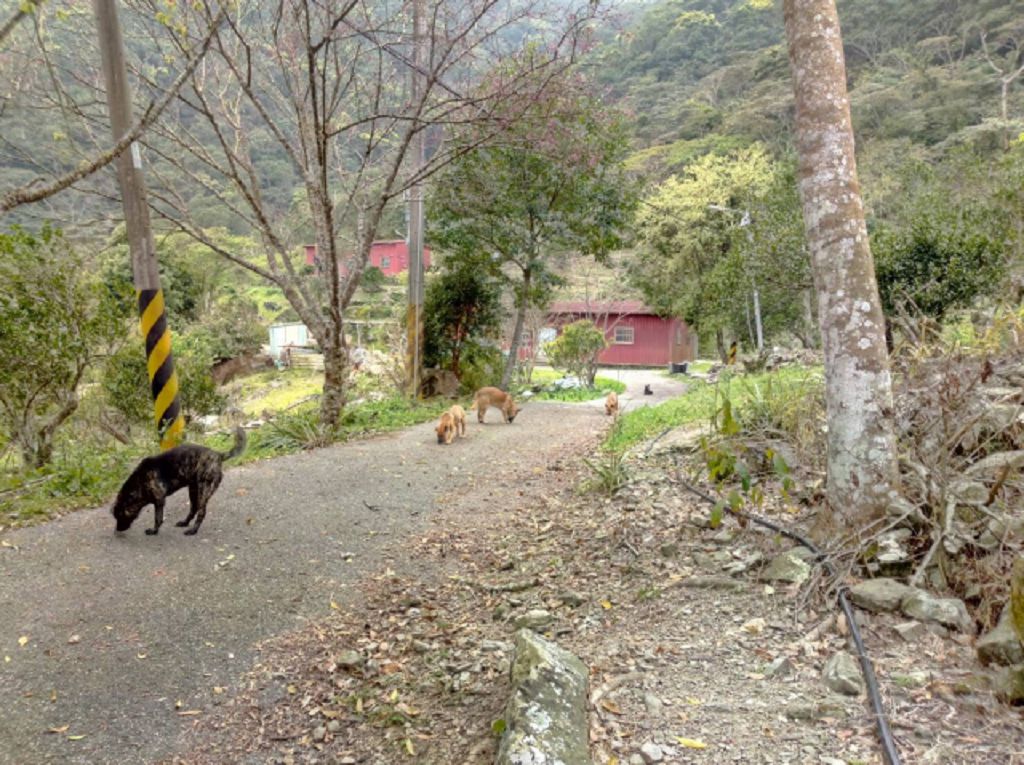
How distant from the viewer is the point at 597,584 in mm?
3863

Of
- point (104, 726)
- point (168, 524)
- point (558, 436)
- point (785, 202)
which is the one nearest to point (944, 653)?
point (104, 726)

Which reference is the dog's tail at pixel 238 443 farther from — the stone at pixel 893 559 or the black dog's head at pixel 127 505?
the stone at pixel 893 559

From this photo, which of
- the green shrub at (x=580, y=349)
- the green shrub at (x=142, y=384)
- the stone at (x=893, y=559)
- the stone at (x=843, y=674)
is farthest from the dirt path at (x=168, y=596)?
the green shrub at (x=580, y=349)

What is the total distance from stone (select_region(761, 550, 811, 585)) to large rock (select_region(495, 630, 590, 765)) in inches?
50.5

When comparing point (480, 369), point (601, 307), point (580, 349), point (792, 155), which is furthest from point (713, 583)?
point (792, 155)

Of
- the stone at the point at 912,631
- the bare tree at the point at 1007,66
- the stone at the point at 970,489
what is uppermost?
the bare tree at the point at 1007,66

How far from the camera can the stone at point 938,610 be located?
8.78ft

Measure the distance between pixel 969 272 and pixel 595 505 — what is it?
9.53m

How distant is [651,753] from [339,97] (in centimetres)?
783

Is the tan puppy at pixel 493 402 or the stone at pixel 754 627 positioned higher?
the tan puppy at pixel 493 402

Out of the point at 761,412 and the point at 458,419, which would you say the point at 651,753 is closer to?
the point at 761,412

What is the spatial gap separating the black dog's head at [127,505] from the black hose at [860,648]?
4.16m

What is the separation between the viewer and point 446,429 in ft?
28.0

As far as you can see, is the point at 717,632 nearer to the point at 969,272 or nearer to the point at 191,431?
Result: the point at 191,431
